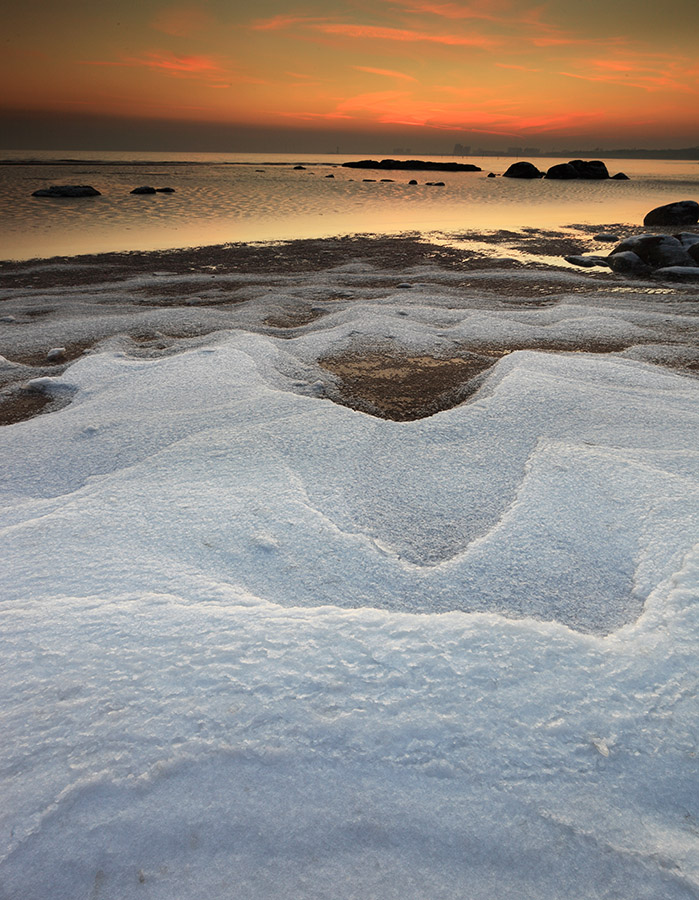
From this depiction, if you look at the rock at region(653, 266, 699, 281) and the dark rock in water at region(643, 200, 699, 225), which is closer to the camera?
the rock at region(653, 266, 699, 281)

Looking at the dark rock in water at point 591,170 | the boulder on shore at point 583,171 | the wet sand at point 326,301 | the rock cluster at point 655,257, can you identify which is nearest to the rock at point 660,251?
the rock cluster at point 655,257

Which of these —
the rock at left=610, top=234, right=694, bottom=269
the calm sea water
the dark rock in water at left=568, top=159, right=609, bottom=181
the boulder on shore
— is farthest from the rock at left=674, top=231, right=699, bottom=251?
the boulder on shore

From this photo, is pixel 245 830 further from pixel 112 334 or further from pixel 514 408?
pixel 112 334

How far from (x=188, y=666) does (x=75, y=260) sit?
886cm

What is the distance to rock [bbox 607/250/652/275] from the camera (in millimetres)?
7246

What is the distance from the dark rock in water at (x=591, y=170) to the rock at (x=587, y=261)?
42.9 m

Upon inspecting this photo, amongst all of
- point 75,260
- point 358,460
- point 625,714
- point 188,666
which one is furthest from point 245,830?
point 75,260

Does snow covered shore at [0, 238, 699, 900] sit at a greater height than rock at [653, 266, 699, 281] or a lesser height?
lesser

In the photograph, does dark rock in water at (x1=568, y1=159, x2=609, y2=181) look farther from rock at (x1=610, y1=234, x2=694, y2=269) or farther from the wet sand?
rock at (x1=610, y1=234, x2=694, y2=269)

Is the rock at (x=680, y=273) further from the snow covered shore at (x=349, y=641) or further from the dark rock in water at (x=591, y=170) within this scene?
the dark rock in water at (x=591, y=170)

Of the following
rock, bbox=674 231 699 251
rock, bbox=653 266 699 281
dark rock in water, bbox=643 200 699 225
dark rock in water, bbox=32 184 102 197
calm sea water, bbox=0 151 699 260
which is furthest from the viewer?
dark rock in water, bbox=32 184 102 197

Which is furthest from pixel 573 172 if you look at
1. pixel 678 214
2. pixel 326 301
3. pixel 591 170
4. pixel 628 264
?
pixel 326 301

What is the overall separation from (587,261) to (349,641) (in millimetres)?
8333

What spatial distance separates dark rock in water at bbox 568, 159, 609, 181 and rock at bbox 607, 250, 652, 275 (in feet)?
142
